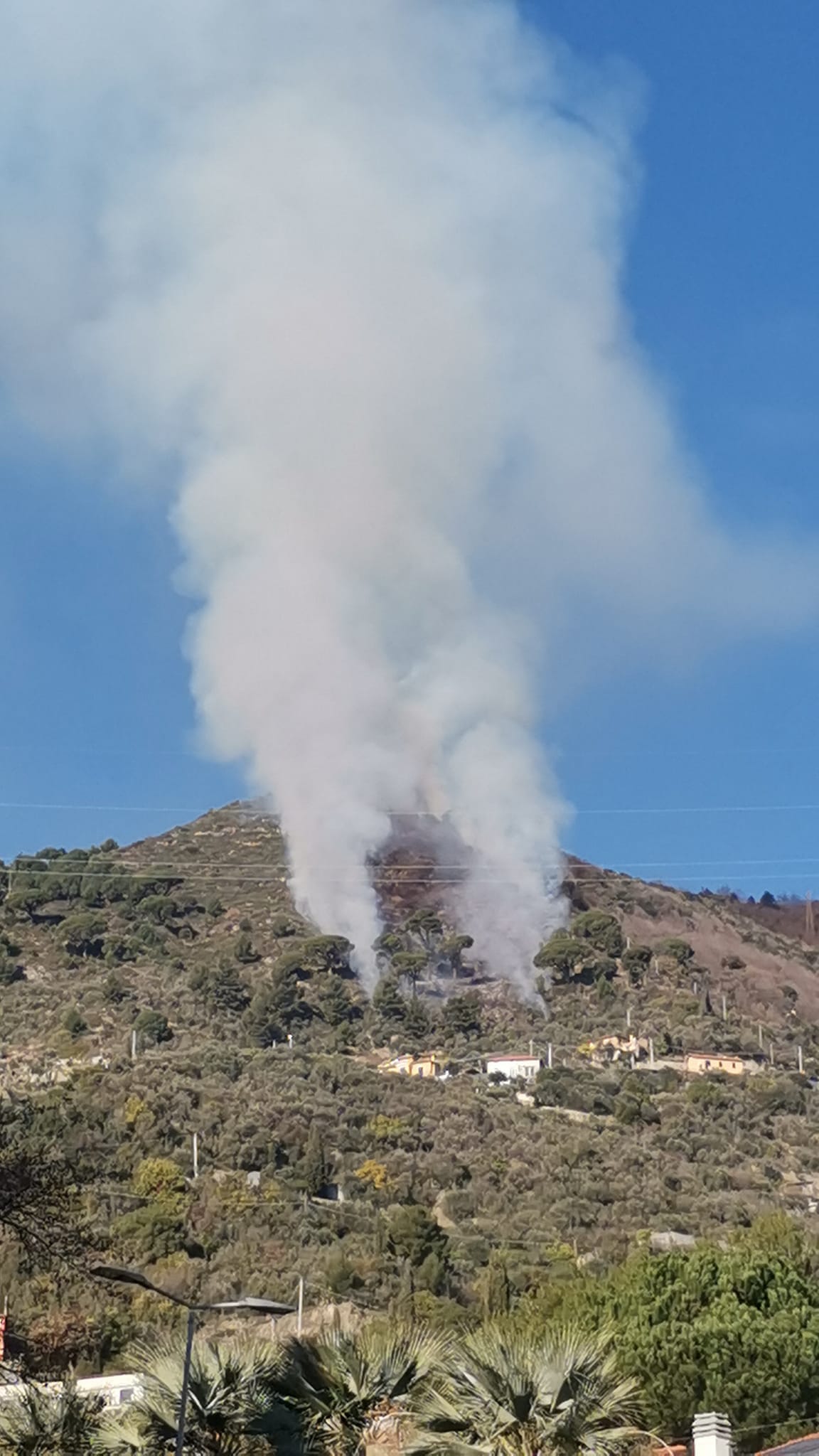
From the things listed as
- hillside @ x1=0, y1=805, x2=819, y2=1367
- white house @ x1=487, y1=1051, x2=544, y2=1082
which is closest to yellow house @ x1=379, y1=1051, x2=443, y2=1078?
hillside @ x1=0, y1=805, x2=819, y2=1367

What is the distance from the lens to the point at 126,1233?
7506 centimetres

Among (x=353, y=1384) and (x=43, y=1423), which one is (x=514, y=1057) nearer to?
(x=353, y=1384)

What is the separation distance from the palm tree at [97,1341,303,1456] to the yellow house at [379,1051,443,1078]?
98.5 m

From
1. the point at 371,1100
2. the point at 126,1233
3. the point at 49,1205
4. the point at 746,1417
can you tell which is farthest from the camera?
the point at 371,1100

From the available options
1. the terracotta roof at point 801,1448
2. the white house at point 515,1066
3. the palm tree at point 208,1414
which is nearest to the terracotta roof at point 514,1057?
the white house at point 515,1066

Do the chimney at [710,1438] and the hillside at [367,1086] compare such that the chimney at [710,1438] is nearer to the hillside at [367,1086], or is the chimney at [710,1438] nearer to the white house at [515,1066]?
the hillside at [367,1086]

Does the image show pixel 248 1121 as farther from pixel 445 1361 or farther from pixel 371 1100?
pixel 445 1361

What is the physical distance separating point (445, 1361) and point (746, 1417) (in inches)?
880

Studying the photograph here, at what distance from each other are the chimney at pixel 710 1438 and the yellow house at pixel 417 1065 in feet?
301

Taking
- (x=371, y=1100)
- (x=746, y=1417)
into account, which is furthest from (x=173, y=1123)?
(x=746, y=1417)

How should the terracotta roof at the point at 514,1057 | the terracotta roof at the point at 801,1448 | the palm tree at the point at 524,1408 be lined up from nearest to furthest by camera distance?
the palm tree at the point at 524,1408, the terracotta roof at the point at 801,1448, the terracotta roof at the point at 514,1057

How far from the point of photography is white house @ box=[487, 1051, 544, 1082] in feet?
407

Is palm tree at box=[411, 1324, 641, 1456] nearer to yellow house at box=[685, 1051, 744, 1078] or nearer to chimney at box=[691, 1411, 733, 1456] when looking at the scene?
→ chimney at box=[691, 1411, 733, 1456]

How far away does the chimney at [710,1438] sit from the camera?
29344 mm
